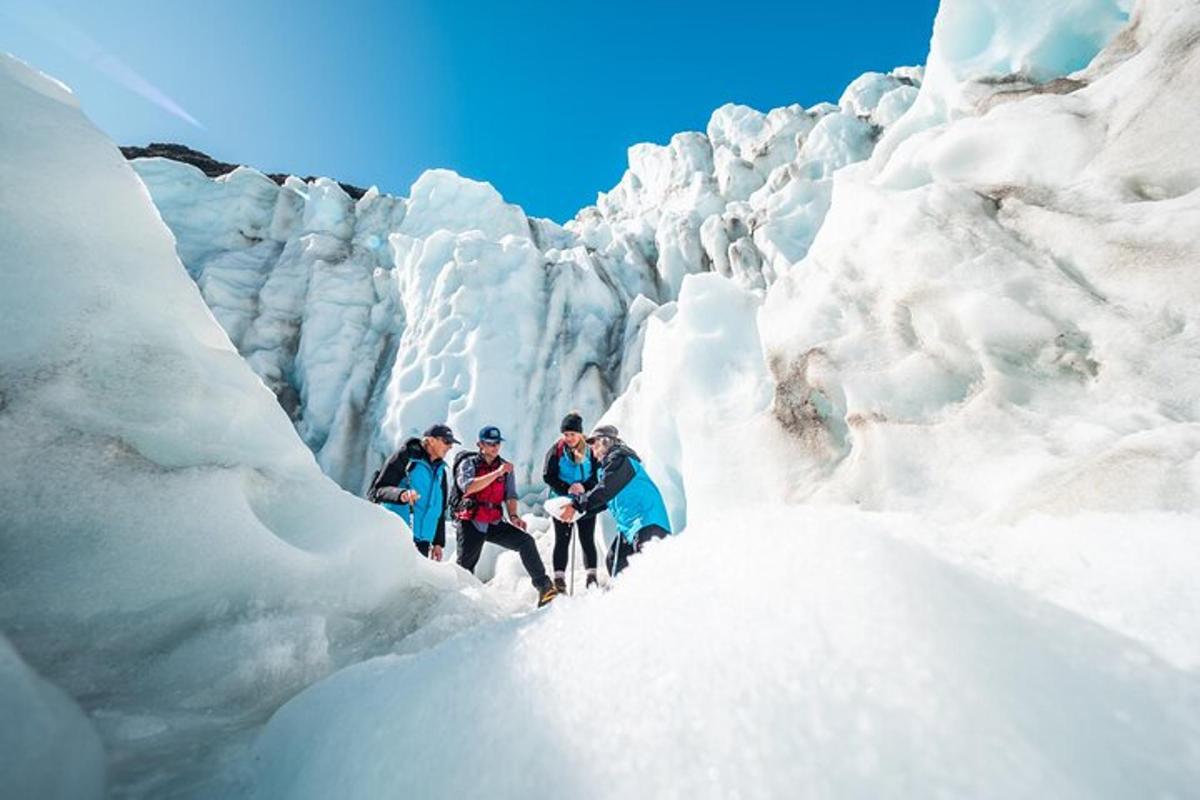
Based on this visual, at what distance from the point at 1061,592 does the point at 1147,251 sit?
4529 millimetres

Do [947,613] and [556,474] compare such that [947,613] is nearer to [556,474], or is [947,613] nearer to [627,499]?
[627,499]

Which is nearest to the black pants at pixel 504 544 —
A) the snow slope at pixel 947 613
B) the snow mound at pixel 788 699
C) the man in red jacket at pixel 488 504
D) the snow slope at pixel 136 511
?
the man in red jacket at pixel 488 504

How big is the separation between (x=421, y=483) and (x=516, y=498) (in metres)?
1.10

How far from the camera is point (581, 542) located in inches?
227

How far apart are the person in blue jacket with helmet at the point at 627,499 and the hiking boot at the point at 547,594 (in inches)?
22.2

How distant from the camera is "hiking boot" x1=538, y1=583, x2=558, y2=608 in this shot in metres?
4.80

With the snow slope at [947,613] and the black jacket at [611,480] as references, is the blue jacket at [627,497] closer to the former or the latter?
the black jacket at [611,480]

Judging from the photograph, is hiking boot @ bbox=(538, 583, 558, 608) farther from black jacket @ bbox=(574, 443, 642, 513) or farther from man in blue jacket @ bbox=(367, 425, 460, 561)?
man in blue jacket @ bbox=(367, 425, 460, 561)

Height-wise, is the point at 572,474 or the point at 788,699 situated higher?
the point at 572,474

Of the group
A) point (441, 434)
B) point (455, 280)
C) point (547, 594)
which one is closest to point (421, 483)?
point (441, 434)

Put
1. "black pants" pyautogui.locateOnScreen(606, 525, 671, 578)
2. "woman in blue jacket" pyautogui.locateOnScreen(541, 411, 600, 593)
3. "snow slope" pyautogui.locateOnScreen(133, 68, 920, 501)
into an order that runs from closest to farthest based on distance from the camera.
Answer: "black pants" pyautogui.locateOnScreen(606, 525, 671, 578)
"woman in blue jacket" pyautogui.locateOnScreen(541, 411, 600, 593)
"snow slope" pyautogui.locateOnScreen(133, 68, 920, 501)

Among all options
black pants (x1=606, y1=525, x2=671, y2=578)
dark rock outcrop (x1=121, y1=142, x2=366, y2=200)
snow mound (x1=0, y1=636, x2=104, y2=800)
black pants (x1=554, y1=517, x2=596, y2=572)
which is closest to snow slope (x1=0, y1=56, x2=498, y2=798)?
snow mound (x1=0, y1=636, x2=104, y2=800)

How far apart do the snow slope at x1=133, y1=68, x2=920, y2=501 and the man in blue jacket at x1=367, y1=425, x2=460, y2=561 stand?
32.1 ft

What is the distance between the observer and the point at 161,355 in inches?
113
